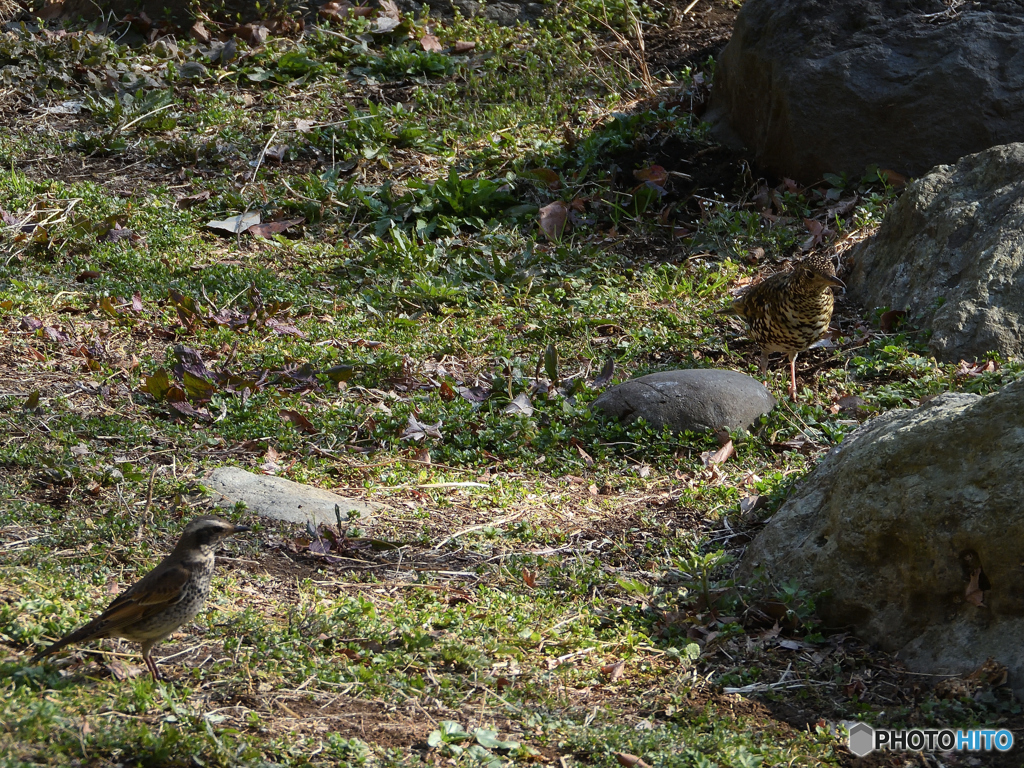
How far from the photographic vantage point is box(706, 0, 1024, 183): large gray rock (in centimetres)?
859

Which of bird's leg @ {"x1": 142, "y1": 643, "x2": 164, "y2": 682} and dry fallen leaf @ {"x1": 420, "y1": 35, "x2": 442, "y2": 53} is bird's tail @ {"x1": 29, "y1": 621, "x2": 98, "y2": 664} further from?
dry fallen leaf @ {"x1": 420, "y1": 35, "x2": 442, "y2": 53}

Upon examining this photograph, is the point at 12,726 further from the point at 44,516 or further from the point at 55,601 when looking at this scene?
the point at 44,516

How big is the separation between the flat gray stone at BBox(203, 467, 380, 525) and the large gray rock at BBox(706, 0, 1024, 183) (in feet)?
19.8

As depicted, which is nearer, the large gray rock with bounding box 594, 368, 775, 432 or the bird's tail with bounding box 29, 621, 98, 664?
the bird's tail with bounding box 29, 621, 98, 664

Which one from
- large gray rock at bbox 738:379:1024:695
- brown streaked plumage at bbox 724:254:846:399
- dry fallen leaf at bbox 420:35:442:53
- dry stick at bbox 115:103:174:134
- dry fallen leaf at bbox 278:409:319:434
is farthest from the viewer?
dry fallen leaf at bbox 420:35:442:53

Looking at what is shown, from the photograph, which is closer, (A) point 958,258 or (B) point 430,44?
(A) point 958,258

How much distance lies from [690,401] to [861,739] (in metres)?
2.87

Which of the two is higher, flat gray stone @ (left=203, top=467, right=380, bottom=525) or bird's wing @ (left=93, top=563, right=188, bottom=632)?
bird's wing @ (left=93, top=563, right=188, bottom=632)

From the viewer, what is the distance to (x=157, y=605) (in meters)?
3.31

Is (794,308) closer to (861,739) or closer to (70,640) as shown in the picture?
(861,739)

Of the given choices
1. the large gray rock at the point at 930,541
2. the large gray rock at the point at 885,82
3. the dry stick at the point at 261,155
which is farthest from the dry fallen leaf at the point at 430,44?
the large gray rock at the point at 930,541

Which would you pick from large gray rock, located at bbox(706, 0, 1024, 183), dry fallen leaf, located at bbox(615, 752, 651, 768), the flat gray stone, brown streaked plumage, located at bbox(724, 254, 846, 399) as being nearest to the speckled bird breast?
brown streaked plumage, located at bbox(724, 254, 846, 399)

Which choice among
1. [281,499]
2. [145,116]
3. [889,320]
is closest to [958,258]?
[889,320]

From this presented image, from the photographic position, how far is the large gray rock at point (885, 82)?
8594 millimetres
